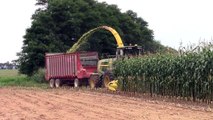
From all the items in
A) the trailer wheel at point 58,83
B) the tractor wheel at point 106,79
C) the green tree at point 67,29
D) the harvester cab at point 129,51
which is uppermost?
the green tree at point 67,29

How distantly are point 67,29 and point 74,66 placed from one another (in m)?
18.2

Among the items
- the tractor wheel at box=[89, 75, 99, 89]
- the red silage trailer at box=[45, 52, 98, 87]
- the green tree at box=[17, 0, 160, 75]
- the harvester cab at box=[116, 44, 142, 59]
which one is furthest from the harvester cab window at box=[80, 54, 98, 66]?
the green tree at box=[17, 0, 160, 75]

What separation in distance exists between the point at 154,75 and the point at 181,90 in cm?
255

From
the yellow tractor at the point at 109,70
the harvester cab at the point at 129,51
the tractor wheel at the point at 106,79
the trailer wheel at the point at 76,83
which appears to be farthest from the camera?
the trailer wheel at the point at 76,83

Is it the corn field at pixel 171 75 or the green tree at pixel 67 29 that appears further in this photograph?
the green tree at pixel 67 29

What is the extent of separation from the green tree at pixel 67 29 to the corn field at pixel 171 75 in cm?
2040

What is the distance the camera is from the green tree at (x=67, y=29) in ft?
158

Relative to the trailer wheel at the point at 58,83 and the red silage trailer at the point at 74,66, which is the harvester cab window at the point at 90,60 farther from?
the trailer wheel at the point at 58,83

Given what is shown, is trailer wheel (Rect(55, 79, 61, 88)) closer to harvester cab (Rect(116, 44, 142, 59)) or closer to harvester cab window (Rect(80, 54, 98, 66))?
harvester cab window (Rect(80, 54, 98, 66))

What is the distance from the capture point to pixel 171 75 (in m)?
21.9

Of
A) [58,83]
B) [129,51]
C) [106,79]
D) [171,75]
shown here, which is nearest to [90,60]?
[58,83]

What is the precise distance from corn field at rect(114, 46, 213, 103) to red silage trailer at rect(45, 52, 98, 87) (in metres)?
5.80

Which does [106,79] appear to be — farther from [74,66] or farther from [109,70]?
[74,66]

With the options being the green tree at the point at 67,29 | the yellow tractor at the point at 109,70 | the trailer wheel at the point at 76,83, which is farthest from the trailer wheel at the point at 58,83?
the green tree at the point at 67,29
